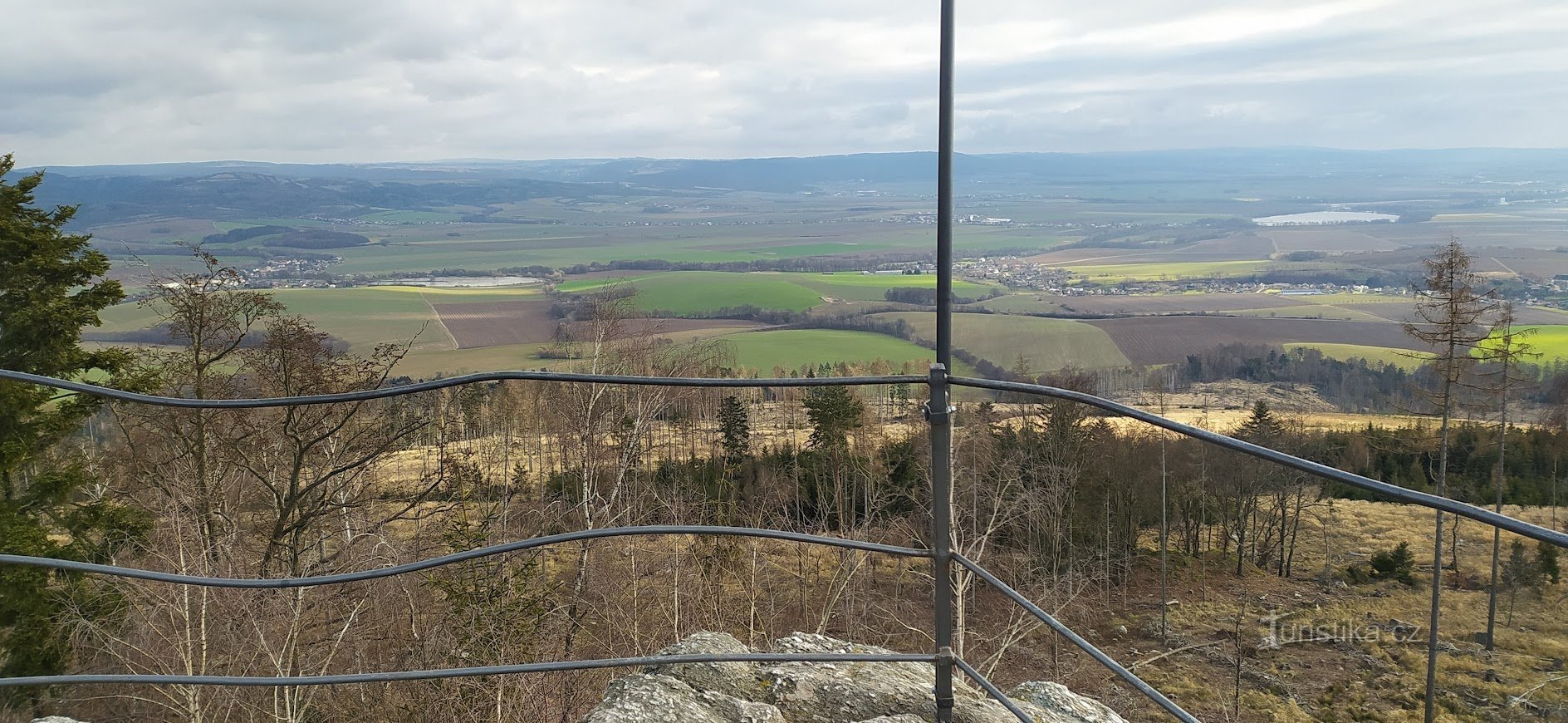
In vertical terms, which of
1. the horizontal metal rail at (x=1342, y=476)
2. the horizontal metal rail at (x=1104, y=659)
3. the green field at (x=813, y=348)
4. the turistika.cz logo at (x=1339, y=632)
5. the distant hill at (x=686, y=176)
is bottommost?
the turistika.cz logo at (x=1339, y=632)

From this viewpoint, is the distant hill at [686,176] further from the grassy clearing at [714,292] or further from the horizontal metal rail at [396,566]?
the grassy clearing at [714,292]

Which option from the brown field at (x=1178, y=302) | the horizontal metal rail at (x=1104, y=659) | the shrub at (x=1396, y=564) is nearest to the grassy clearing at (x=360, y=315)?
the shrub at (x=1396, y=564)

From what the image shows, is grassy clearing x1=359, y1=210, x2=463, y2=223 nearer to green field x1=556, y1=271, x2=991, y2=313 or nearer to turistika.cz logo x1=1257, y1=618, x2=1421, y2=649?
green field x1=556, y1=271, x2=991, y2=313

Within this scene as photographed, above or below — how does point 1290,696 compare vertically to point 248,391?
below

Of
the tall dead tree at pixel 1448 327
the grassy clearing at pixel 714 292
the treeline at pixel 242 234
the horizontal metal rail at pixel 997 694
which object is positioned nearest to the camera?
the horizontal metal rail at pixel 997 694

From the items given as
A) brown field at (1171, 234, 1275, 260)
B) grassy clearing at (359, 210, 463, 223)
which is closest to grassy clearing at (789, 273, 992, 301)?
brown field at (1171, 234, 1275, 260)

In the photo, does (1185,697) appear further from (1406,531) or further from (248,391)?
(248,391)

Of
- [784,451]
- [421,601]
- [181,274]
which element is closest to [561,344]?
[181,274]
